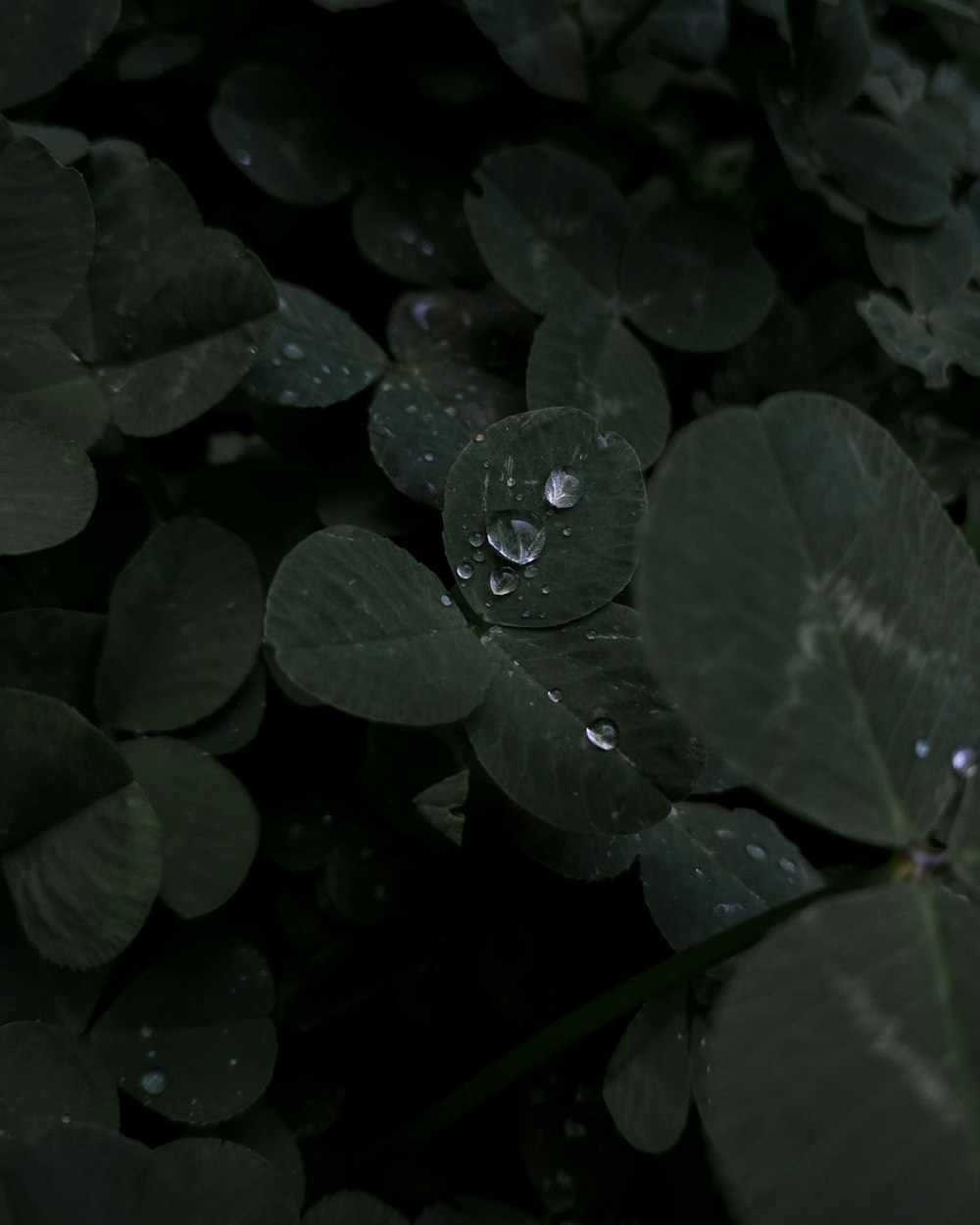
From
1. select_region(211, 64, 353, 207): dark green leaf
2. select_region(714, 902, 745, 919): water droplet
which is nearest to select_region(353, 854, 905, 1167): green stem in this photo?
select_region(714, 902, 745, 919): water droplet

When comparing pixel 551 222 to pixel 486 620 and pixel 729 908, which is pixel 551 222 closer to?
pixel 486 620

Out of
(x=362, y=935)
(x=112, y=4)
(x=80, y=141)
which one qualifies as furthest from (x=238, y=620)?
(x=112, y=4)

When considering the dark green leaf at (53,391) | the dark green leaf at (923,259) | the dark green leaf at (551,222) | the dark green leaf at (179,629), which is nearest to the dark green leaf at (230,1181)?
the dark green leaf at (179,629)

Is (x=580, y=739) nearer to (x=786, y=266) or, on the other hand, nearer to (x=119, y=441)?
(x=119, y=441)

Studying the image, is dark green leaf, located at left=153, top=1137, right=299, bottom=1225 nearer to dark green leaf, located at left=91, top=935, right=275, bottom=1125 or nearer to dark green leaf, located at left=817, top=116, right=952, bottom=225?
dark green leaf, located at left=91, top=935, right=275, bottom=1125

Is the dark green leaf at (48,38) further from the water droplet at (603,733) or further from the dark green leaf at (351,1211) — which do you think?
the dark green leaf at (351,1211)

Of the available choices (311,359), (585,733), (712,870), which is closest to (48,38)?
(311,359)
